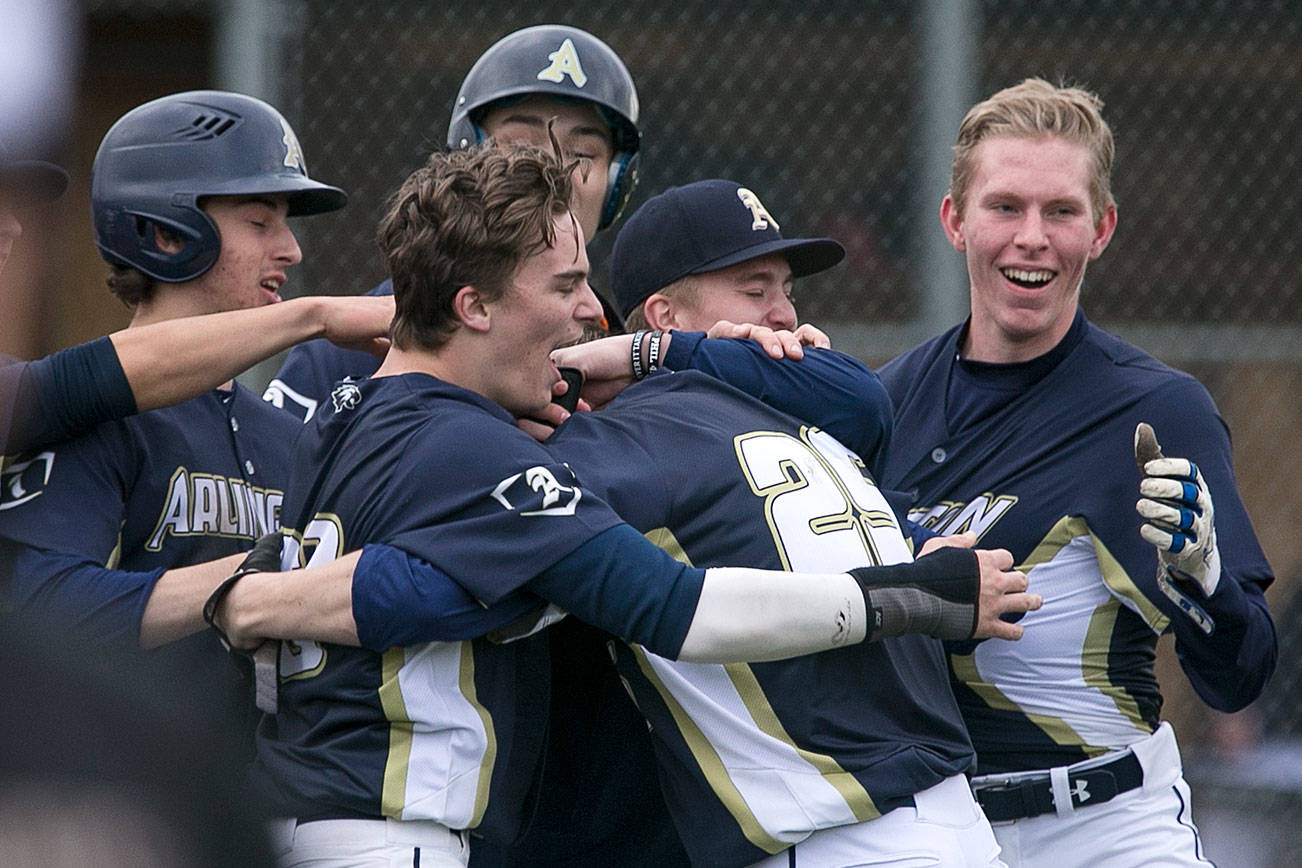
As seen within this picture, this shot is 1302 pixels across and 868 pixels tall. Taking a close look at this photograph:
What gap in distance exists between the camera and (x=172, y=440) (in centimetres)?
313

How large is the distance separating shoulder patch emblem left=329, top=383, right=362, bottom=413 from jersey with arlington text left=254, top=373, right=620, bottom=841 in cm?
1

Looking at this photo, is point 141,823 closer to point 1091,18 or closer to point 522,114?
point 522,114

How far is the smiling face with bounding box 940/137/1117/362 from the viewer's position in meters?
3.66

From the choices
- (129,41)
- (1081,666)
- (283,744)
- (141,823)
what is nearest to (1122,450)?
(1081,666)

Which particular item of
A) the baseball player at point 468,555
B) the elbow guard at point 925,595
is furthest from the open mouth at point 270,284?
the elbow guard at point 925,595

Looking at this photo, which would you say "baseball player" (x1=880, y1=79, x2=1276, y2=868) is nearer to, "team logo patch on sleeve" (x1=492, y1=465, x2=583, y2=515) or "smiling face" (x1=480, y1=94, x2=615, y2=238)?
"smiling face" (x1=480, y1=94, x2=615, y2=238)

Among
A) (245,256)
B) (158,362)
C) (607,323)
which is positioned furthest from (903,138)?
(158,362)

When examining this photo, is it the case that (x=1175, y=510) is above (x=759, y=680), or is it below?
above

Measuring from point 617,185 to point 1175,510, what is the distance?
1895 mm

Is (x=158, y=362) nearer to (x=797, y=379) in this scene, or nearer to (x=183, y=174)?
(x=183, y=174)

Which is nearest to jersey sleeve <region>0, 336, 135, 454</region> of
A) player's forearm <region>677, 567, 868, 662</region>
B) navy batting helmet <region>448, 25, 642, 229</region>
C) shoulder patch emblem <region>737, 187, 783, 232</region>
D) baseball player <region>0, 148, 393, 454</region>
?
baseball player <region>0, 148, 393, 454</region>

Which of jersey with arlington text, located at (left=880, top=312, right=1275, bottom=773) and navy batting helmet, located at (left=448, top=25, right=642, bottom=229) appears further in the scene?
navy batting helmet, located at (left=448, top=25, right=642, bottom=229)

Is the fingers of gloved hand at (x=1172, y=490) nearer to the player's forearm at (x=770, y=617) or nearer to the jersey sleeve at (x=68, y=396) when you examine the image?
the player's forearm at (x=770, y=617)

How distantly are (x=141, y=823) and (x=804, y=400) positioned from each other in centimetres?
219
